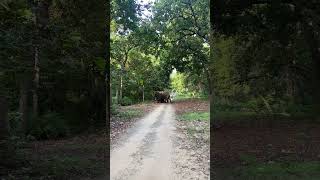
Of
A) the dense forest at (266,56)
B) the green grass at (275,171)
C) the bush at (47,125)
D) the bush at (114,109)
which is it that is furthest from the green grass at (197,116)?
the bush at (47,125)

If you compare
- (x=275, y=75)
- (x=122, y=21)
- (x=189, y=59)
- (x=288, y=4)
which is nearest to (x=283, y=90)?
(x=275, y=75)

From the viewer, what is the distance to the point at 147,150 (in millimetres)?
7215

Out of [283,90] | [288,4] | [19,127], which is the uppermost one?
[288,4]

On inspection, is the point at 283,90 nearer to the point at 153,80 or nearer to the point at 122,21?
the point at 153,80

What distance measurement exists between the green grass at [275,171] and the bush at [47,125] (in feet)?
8.42

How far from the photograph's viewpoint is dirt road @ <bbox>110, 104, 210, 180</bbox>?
22.5 ft

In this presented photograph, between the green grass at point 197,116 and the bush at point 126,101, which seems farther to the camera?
the bush at point 126,101

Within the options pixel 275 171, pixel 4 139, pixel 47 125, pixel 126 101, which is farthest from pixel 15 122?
pixel 275 171

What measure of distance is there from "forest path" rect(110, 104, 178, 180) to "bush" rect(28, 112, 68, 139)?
3.24ft

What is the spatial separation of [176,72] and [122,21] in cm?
131

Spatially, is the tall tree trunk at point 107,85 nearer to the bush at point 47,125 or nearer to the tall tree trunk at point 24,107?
the bush at point 47,125

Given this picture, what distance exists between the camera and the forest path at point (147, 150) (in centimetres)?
684

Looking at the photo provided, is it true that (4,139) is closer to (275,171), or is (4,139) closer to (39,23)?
(39,23)

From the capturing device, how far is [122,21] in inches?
302
